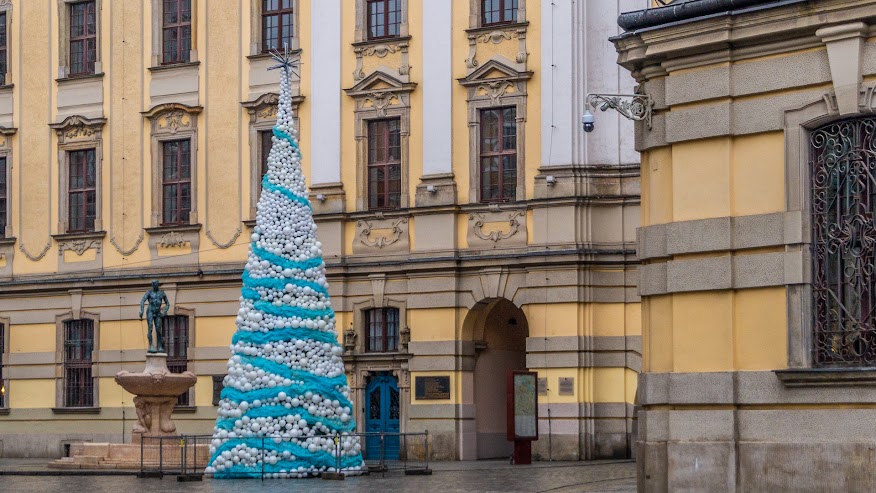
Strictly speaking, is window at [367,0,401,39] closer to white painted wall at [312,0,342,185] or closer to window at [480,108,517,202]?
white painted wall at [312,0,342,185]

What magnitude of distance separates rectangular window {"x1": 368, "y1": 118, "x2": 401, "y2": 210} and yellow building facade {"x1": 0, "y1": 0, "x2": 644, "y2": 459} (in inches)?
2.4

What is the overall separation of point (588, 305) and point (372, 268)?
556cm

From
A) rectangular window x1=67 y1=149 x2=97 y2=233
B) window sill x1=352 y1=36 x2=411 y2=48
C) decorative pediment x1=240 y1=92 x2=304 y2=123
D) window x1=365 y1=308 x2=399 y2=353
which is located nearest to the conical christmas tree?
window x1=365 y1=308 x2=399 y2=353

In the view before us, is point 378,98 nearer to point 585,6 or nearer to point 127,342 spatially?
point 585,6

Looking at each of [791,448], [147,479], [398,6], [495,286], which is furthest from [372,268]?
[791,448]

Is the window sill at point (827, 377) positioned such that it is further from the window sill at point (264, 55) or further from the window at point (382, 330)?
the window sill at point (264, 55)

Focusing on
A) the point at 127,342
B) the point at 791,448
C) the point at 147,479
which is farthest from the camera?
the point at 127,342

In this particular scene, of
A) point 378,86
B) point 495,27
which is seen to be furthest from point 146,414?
point 495,27

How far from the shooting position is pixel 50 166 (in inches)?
1801

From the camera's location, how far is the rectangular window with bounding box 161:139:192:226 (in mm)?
43812

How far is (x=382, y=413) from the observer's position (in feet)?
133

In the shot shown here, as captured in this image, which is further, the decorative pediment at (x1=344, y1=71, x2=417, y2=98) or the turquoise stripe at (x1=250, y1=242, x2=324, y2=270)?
the decorative pediment at (x1=344, y1=71, x2=417, y2=98)

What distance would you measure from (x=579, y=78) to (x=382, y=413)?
8.92 m

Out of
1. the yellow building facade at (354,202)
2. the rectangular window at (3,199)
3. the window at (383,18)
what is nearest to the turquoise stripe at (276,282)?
the yellow building facade at (354,202)
